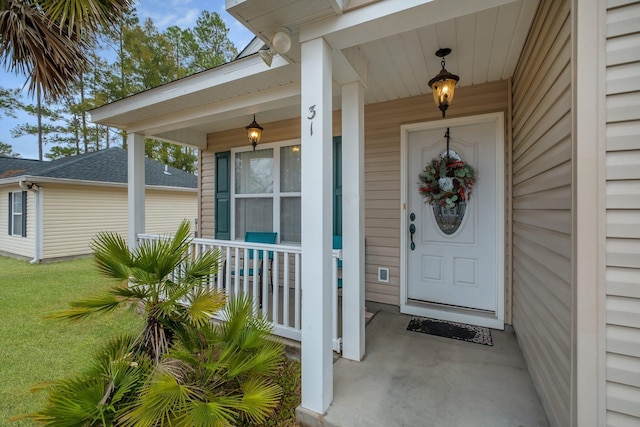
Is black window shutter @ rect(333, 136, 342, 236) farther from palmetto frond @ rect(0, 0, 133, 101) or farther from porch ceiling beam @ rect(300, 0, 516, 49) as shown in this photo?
palmetto frond @ rect(0, 0, 133, 101)

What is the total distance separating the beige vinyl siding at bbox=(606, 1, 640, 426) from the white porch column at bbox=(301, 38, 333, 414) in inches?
53.2

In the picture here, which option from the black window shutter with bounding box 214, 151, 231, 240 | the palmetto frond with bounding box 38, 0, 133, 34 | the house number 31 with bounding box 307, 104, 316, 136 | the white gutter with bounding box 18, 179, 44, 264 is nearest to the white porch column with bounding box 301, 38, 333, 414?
the house number 31 with bounding box 307, 104, 316, 136

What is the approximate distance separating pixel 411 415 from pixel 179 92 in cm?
351

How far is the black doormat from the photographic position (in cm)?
271

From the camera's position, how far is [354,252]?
2.37m

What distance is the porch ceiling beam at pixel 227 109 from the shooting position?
108 inches

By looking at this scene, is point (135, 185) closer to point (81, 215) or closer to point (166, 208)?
point (81, 215)

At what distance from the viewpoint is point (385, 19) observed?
5.49 feet

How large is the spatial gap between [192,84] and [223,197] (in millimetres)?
2269

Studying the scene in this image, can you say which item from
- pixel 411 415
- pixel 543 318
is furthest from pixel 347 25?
pixel 411 415

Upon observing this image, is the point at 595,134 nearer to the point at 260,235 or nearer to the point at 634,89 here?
the point at 634,89

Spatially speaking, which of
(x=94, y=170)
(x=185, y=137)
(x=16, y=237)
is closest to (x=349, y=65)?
(x=185, y=137)

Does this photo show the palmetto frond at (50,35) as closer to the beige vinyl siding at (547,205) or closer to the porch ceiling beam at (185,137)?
the porch ceiling beam at (185,137)

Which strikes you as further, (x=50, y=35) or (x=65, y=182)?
(x=65, y=182)
